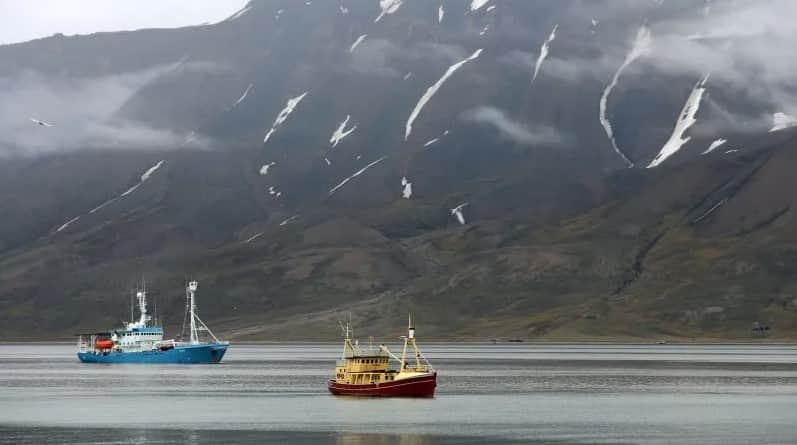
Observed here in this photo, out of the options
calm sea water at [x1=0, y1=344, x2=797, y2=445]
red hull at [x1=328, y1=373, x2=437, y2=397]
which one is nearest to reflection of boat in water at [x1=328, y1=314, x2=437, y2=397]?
red hull at [x1=328, y1=373, x2=437, y2=397]

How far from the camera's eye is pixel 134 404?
147250mm

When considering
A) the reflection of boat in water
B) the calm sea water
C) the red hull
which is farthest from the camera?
the reflection of boat in water

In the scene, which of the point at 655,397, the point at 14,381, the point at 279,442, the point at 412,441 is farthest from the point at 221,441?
the point at 14,381

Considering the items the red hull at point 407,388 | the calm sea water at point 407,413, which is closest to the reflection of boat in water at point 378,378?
the red hull at point 407,388

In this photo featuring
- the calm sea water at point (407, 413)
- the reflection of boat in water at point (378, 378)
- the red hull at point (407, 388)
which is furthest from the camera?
the reflection of boat in water at point (378, 378)

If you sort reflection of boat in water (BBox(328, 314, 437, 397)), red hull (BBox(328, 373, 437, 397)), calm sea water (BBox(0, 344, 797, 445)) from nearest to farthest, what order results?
calm sea water (BBox(0, 344, 797, 445))
red hull (BBox(328, 373, 437, 397))
reflection of boat in water (BBox(328, 314, 437, 397))

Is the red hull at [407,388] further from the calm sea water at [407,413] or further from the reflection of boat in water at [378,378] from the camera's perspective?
the calm sea water at [407,413]

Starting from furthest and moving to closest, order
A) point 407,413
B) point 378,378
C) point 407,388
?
point 378,378, point 407,388, point 407,413

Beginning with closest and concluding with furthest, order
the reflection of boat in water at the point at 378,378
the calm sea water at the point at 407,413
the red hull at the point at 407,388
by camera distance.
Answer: the calm sea water at the point at 407,413, the red hull at the point at 407,388, the reflection of boat in water at the point at 378,378

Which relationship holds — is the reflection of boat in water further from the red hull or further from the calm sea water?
the calm sea water

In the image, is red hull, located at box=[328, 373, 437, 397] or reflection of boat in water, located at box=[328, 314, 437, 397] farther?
reflection of boat in water, located at box=[328, 314, 437, 397]

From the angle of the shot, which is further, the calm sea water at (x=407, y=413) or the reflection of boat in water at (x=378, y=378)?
the reflection of boat in water at (x=378, y=378)

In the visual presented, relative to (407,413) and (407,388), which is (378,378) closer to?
(407,388)

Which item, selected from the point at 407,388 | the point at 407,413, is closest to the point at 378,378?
the point at 407,388
